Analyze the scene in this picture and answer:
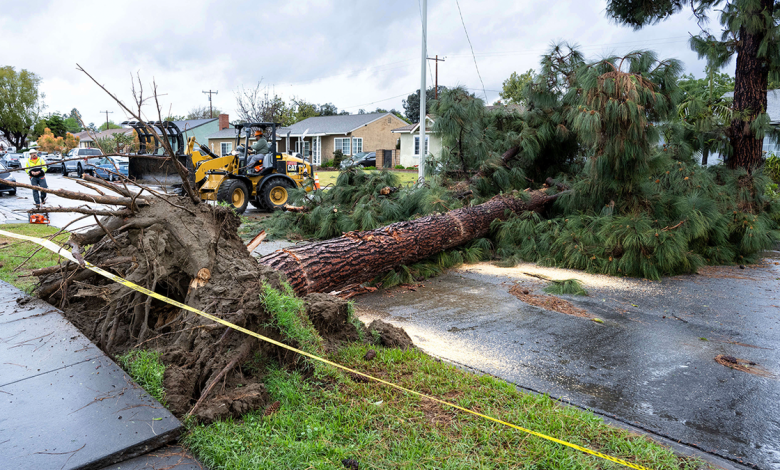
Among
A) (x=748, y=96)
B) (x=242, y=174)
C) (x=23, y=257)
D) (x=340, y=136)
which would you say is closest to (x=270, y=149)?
(x=242, y=174)

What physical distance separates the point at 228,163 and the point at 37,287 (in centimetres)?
892

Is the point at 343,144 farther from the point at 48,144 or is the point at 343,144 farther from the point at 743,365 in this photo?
the point at 743,365

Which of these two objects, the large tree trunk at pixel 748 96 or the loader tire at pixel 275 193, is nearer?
the large tree trunk at pixel 748 96

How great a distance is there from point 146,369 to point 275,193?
10.8 metres

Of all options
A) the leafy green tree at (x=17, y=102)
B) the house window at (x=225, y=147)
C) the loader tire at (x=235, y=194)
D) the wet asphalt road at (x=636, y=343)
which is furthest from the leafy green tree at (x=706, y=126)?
the leafy green tree at (x=17, y=102)

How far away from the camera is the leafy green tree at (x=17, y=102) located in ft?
189

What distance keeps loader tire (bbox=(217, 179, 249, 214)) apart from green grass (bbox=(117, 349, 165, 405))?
30.1 feet

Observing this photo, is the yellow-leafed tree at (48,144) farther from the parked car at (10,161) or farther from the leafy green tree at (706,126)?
the leafy green tree at (706,126)

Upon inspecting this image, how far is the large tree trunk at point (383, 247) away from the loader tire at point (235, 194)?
22.8 feet

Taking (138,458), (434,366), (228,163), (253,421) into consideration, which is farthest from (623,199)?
(228,163)

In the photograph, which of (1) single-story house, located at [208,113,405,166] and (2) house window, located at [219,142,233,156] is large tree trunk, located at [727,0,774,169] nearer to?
(1) single-story house, located at [208,113,405,166]

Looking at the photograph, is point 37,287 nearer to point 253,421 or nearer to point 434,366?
point 253,421

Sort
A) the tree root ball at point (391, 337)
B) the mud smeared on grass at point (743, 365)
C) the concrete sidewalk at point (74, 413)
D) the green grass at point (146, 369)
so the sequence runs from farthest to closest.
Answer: the tree root ball at point (391, 337) → the mud smeared on grass at point (743, 365) → the green grass at point (146, 369) → the concrete sidewalk at point (74, 413)

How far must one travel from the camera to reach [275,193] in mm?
13422
